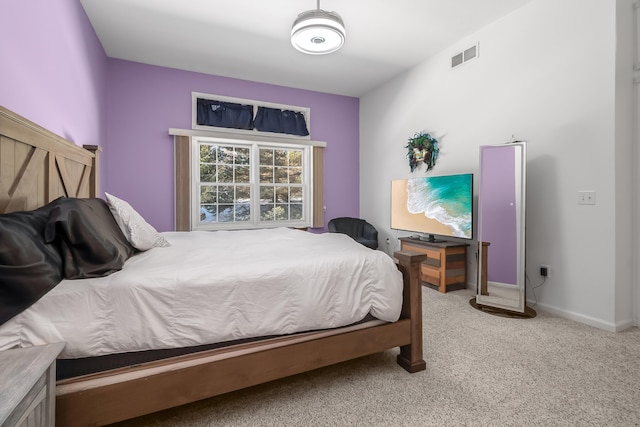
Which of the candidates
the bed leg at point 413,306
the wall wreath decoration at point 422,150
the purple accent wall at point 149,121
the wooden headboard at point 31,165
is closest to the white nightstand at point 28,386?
the wooden headboard at point 31,165

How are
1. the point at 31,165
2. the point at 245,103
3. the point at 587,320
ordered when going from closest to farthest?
the point at 31,165, the point at 587,320, the point at 245,103

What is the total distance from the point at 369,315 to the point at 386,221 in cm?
Answer: 326

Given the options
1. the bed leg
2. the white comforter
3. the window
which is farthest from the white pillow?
the window

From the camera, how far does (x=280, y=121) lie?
481 centimetres

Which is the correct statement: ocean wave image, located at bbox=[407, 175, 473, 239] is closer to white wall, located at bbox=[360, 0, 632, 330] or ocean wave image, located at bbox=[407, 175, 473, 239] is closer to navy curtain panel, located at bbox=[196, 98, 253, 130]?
white wall, located at bbox=[360, 0, 632, 330]

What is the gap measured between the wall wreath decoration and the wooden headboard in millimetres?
3672

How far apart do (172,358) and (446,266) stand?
2.93 metres

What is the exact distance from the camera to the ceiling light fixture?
8.18 feet

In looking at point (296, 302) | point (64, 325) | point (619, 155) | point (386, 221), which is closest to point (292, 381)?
point (296, 302)

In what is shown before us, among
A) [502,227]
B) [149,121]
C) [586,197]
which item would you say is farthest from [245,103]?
[586,197]

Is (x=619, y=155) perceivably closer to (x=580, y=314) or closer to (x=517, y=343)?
(x=580, y=314)

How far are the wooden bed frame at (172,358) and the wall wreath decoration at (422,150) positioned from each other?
98.7 inches

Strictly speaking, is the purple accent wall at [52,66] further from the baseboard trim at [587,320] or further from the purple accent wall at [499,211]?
the baseboard trim at [587,320]

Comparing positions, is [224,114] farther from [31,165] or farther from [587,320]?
[587,320]
